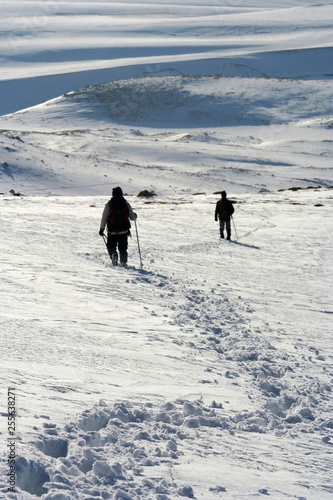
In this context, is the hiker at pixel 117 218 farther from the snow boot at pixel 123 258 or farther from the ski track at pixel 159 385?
the ski track at pixel 159 385

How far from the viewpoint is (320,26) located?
4692 inches

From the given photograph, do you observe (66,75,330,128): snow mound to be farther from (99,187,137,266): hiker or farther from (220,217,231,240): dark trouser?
(99,187,137,266): hiker

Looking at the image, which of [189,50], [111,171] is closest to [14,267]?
[111,171]

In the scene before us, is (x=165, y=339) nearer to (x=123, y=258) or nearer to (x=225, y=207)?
(x=123, y=258)

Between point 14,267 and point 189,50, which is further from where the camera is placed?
point 189,50

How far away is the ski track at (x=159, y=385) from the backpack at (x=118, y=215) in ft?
2.59

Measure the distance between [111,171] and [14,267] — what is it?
2793 cm

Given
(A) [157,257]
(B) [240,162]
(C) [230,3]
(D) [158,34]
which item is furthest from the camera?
(C) [230,3]

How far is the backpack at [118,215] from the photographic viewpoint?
11.7 meters

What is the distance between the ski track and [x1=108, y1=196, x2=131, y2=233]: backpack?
31.1 inches

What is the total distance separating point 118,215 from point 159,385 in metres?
5.71

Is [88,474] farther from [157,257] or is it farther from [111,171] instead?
[111,171]

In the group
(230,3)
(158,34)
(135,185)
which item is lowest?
(135,185)

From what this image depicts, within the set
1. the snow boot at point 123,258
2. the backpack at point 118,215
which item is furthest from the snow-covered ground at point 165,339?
the backpack at point 118,215
